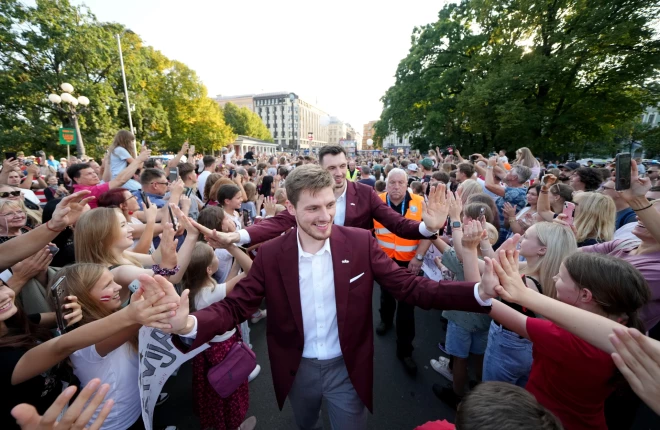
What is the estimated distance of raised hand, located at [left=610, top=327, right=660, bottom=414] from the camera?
1.04m

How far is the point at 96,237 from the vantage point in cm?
250

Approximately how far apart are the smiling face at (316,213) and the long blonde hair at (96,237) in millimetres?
1909

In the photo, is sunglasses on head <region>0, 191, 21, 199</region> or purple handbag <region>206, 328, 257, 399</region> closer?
purple handbag <region>206, 328, 257, 399</region>

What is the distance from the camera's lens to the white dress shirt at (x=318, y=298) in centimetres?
189

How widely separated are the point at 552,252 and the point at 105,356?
330 cm

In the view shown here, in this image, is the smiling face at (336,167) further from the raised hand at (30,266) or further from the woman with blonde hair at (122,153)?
the woman with blonde hair at (122,153)

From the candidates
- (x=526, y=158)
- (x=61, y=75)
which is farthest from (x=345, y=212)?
(x=61, y=75)

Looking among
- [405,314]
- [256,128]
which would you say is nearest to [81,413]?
[405,314]

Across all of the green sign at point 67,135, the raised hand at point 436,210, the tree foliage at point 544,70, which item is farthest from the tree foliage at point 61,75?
the raised hand at point 436,210

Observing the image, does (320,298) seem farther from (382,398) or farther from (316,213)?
(382,398)

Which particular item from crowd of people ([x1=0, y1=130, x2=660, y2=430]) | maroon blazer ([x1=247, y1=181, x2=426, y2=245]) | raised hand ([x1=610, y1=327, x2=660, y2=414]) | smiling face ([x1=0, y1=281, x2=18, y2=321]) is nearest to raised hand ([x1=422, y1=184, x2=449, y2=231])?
crowd of people ([x1=0, y1=130, x2=660, y2=430])

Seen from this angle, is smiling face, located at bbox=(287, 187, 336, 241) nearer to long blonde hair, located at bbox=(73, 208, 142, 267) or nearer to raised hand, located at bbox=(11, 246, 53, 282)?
long blonde hair, located at bbox=(73, 208, 142, 267)

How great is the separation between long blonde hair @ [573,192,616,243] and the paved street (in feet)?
7.59

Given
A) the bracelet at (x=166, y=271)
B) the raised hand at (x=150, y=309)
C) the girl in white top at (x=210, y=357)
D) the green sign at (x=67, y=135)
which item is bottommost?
the girl in white top at (x=210, y=357)
